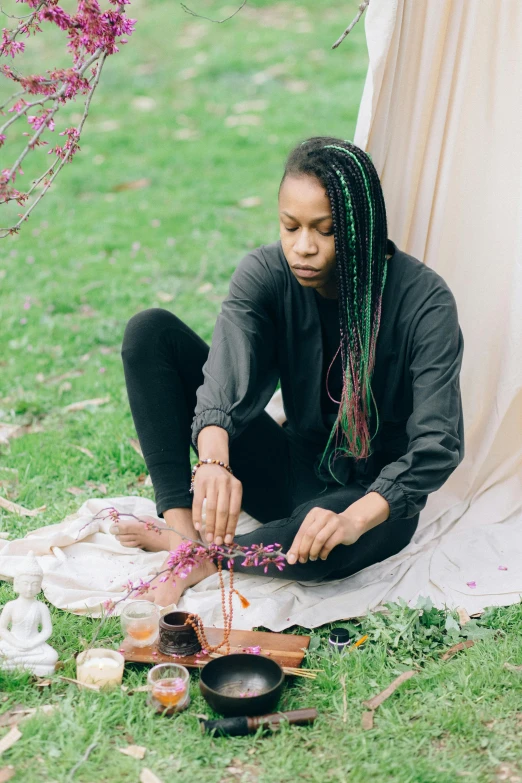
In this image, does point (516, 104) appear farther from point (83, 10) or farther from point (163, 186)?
point (163, 186)

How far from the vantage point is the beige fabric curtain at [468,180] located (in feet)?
11.0

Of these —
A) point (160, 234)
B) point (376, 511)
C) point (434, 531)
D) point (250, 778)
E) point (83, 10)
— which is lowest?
point (250, 778)

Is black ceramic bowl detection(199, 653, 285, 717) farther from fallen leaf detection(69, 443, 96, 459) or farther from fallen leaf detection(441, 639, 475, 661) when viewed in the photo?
fallen leaf detection(69, 443, 96, 459)

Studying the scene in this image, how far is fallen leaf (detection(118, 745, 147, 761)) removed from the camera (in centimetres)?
236

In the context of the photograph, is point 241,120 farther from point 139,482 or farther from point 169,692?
point 169,692

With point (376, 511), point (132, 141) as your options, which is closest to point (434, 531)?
point (376, 511)

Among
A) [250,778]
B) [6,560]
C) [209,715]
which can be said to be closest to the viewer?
[250,778]

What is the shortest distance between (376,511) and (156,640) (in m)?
0.79

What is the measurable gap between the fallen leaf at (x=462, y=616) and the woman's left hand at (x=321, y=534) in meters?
0.61

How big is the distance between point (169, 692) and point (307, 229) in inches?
56.3

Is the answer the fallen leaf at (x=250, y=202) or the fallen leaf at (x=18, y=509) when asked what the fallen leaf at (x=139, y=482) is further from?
the fallen leaf at (x=250, y=202)

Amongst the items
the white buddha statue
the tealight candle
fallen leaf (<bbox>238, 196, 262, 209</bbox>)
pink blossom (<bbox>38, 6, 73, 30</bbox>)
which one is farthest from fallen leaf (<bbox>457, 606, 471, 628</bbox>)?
fallen leaf (<bbox>238, 196, 262, 209</bbox>)

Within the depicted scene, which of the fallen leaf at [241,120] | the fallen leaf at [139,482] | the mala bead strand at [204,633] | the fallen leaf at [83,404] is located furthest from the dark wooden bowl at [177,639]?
the fallen leaf at [241,120]

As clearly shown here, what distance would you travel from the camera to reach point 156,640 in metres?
2.84
